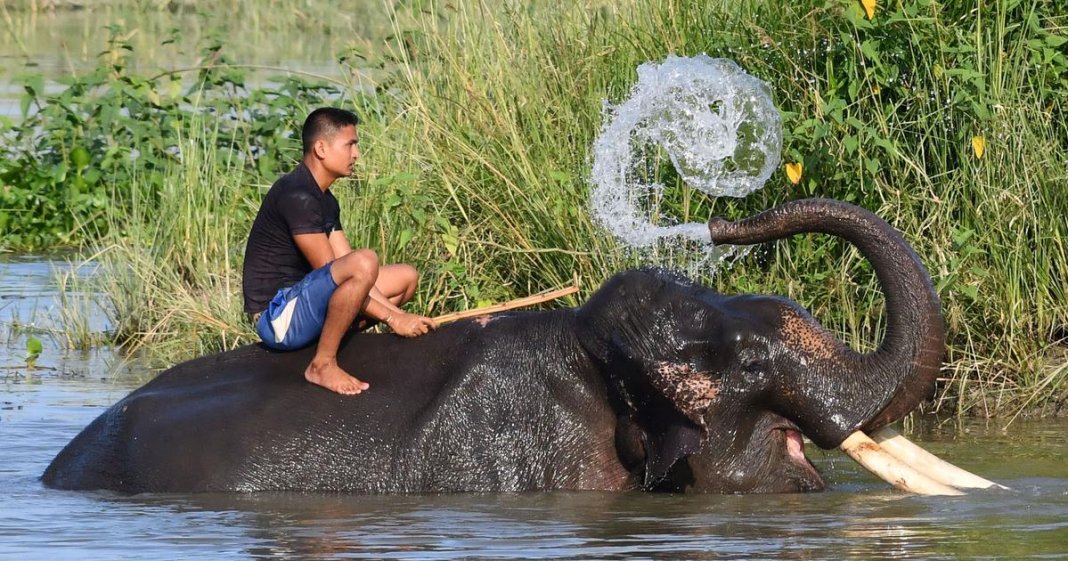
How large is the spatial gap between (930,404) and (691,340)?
2.56 meters

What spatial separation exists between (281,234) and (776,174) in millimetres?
2773

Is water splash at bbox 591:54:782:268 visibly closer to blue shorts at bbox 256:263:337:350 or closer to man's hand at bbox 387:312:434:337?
man's hand at bbox 387:312:434:337

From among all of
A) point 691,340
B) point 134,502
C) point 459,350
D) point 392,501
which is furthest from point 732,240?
point 134,502

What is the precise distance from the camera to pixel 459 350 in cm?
675

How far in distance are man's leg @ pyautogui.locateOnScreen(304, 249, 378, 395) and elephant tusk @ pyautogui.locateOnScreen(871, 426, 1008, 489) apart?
6.16ft

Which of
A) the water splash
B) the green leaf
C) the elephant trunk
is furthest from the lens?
the green leaf

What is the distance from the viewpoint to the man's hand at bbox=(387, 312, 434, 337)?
6809mm

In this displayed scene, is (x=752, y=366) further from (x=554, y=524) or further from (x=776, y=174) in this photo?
(x=776, y=174)

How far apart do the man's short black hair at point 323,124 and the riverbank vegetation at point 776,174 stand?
151 centimetres

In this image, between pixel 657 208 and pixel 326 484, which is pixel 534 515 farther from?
pixel 657 208

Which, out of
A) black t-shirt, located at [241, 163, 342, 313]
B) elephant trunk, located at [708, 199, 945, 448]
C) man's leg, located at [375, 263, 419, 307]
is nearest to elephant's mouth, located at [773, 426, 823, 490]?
elephant trunk, located at [708, 199, 945, 448]

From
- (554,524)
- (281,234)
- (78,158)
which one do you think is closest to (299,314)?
(281,234)

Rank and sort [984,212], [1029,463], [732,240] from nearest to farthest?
1. [732,240]
2. [1029,463]
3. [984,212]

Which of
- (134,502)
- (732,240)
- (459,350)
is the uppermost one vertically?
(732,240)
